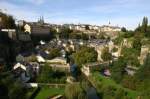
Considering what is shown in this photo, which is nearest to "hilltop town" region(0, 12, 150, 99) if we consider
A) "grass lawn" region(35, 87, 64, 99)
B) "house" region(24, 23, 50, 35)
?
"grass lawn" region(35, 87, 64, 99)

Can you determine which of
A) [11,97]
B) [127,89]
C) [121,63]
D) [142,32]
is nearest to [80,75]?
[121,63]

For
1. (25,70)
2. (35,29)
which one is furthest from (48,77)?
(35,29)

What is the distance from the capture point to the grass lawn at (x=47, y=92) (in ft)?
65.3

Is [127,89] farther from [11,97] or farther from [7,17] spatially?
[7,17]

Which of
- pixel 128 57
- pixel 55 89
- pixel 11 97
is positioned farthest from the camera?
pixel 128 57

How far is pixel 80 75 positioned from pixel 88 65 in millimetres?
1694

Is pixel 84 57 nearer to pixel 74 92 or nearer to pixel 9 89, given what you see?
pixel 74 92

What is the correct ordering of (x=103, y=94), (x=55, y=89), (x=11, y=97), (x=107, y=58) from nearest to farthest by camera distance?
(x=11, y=97) → (x=103, y=94) → (x=55, y=89) → (x=107, y=58)

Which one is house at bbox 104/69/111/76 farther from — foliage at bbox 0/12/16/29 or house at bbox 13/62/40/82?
foliage at bbox 0/12/16/29

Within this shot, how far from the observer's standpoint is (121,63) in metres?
28.8

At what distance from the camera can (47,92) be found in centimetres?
2130

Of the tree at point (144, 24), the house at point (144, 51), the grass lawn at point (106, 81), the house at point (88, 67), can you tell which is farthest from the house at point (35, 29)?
the grass lawn at point (106, 81)

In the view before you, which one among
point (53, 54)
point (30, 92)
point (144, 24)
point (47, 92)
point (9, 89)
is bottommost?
point (47, 92)

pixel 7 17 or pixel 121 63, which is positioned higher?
pixel 7 17
